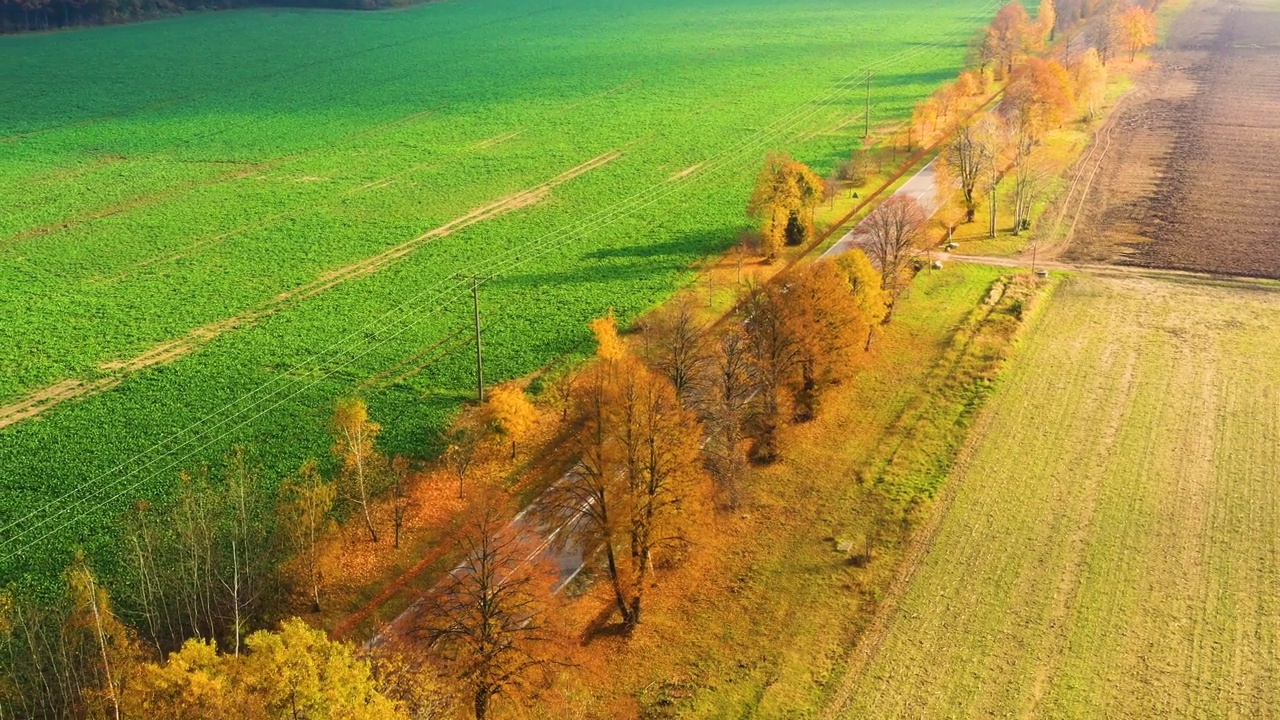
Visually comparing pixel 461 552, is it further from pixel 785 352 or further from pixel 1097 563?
pixel 1097 563

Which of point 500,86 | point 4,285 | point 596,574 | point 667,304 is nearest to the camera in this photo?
point 596,574

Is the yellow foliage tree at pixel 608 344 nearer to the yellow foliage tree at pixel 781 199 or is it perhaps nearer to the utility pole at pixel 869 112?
the yellow foliage tree at pixel 781 199

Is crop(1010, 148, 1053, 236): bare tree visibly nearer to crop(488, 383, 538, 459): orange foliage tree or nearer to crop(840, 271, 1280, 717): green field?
crop(840, 271, 1280, 717): green field

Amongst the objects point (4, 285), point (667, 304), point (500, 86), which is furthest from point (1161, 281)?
point (500, 86)

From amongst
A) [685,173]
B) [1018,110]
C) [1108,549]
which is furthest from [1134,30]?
[1108,549]

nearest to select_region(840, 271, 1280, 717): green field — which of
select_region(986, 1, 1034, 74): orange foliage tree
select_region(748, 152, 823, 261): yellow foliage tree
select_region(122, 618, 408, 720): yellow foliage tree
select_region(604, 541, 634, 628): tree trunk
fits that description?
select_region(604, 541, 634, 628): tree trunk

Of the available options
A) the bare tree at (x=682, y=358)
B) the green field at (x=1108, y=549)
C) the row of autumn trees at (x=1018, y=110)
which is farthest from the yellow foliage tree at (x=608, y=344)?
the row of autumn trees at (x=1018, y=110)
